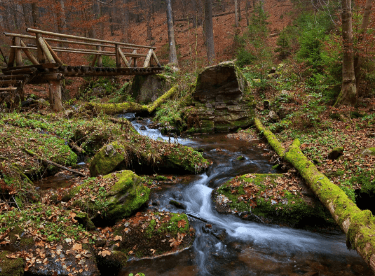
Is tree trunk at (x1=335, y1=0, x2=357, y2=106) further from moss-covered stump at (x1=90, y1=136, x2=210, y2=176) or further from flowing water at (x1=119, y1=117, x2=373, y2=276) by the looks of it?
flowing water at (x1=119, y1=117, x2=373, y2=276)

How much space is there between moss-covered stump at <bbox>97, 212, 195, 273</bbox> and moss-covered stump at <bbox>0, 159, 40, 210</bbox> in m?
1.73

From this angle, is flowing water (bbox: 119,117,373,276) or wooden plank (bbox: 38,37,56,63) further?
wooden plank (bbox: 38,37,56,63)

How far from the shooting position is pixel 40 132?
8078 mm

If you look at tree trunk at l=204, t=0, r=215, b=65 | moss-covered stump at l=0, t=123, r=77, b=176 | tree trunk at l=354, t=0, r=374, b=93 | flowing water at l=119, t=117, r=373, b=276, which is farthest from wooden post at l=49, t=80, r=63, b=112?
tree trunk at l=354, t=0, r=374, b=93

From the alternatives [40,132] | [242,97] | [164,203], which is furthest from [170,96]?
[164,203]

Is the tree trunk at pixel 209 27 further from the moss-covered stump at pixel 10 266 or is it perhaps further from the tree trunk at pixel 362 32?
the moss-covered stump at pixel 10 266

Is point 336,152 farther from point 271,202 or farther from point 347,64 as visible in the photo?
point 347,64

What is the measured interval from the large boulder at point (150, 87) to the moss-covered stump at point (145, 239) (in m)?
12.1

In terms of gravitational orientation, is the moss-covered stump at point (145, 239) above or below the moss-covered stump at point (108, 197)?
below

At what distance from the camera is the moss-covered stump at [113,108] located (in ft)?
37.5

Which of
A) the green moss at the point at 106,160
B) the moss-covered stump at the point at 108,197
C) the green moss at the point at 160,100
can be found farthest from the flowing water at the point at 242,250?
the green moss at the point at 160,100

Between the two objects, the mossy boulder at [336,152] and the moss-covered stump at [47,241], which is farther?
the mossy boulder at [336,152]

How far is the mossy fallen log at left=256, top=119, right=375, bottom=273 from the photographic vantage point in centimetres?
345

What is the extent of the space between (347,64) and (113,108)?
10325mm
